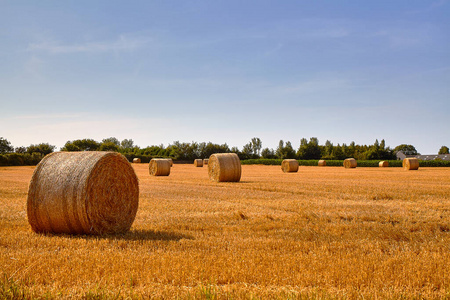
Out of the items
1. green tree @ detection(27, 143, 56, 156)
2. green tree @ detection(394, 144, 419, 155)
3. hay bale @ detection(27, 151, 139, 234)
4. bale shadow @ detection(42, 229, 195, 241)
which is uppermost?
green tree @ detection(394, 144, 419, 155)

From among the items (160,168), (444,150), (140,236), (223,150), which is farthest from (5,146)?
(444,150)

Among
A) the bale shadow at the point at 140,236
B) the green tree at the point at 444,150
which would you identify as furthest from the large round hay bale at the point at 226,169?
the green tree at the point at 444,150

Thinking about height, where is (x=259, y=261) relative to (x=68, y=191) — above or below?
below

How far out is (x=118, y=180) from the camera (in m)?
9.27

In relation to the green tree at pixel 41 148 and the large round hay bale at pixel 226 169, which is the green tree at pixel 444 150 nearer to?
the green tree at pixel 41 148

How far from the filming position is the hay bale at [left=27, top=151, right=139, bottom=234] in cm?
793

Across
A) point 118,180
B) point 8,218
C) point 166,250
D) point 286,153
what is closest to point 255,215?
point 118,180

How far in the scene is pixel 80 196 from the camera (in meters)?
8.00

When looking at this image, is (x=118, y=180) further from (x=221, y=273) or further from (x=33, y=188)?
(x=221, y=273)

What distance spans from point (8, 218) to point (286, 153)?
81809mm

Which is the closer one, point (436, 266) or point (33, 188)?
point (436, 266)

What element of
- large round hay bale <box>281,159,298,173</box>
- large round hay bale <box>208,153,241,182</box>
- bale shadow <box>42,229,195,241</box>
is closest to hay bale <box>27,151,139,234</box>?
bale shadow <box>42,229,195,241</box>

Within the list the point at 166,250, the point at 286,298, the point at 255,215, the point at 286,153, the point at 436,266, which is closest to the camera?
the point at 286,298

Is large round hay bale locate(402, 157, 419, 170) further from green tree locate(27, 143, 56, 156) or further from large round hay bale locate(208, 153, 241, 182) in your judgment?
green tree locate(27, 143, 56, 156)
